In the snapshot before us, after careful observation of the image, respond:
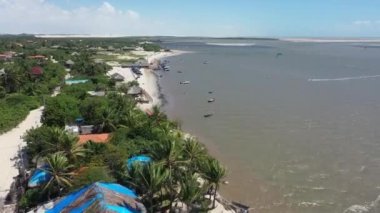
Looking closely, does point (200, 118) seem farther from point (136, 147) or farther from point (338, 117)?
point (136, 147)

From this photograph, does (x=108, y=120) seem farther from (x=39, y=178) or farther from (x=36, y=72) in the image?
(x=36, y=72)

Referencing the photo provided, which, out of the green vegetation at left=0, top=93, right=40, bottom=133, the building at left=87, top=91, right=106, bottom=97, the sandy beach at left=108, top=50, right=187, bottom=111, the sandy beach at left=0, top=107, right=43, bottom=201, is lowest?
the sandy beach at left=108, top=50, right=187, bottom=111

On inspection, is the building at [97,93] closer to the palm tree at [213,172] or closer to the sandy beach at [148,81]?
the sandy beach at [148,81]

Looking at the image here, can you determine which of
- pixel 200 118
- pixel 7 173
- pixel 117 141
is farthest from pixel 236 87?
pixel 7 173

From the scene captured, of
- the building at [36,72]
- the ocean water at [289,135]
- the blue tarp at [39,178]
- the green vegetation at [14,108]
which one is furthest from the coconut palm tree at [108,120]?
the building at [36,72]

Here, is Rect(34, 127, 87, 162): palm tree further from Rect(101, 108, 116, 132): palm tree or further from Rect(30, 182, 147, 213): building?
Rect(101, 108, 116, 132): palm tree

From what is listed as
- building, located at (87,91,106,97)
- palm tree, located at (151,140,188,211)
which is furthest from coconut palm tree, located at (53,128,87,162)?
building, located at (87,91,106,97)

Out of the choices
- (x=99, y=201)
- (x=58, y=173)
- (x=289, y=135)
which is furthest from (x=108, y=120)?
(x=289, y=135)
